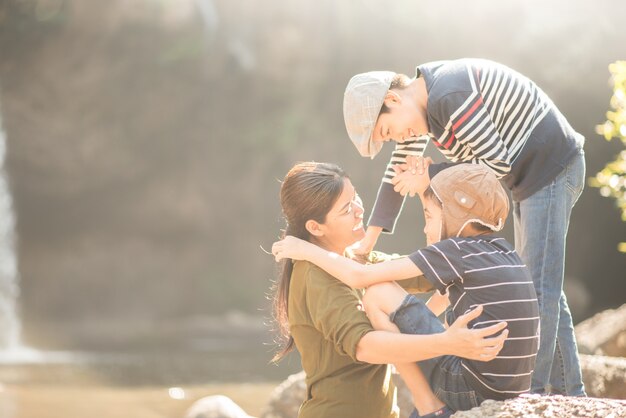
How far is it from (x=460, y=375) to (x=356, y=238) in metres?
0.57

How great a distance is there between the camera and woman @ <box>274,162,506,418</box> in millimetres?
2232

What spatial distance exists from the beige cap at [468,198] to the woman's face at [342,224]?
341 mm

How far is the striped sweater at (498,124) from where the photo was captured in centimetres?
276

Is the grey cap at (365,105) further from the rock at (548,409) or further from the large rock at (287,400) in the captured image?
the large rock at (287,400)

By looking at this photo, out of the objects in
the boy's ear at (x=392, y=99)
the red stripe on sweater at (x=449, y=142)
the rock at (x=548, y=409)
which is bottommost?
the rock at (x=548, y=409)

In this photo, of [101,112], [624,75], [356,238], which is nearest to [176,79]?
[101,112]

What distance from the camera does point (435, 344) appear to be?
2.21 metres

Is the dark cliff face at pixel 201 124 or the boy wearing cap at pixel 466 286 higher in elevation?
the dark cliff face at pixel 201 124

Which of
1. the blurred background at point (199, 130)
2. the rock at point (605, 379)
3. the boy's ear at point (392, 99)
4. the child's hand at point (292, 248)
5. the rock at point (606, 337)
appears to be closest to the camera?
the child's hand at point (292, 248)

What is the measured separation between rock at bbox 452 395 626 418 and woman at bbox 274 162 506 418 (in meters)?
0.13

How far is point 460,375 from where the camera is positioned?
229cm

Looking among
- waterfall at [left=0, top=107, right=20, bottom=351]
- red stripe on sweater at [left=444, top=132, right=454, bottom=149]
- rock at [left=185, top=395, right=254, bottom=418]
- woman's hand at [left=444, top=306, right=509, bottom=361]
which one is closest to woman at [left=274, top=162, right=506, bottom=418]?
woman's hand at [left=444, top=306, right=509, bottom=361]

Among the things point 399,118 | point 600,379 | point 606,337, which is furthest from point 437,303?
Result: point 606,337

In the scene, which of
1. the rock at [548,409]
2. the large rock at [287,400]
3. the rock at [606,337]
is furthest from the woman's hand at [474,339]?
the rock at [606,337]
